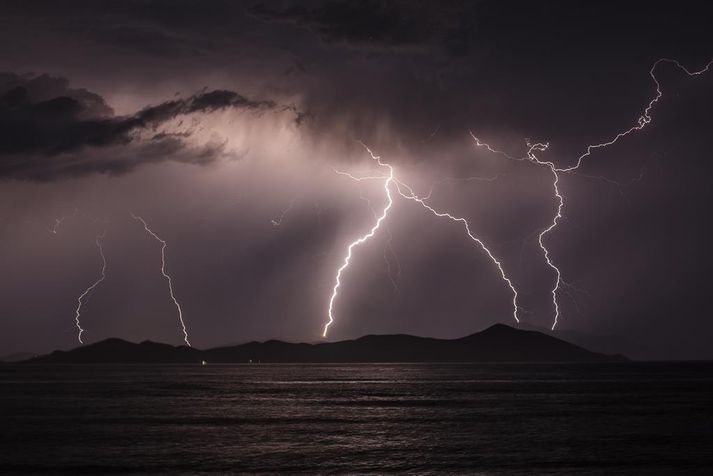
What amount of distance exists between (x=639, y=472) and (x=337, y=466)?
13105 millimetres

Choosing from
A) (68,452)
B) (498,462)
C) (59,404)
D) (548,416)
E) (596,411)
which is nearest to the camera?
(498,462)

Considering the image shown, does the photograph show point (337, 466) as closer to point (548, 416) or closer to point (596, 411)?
point (548, 416)

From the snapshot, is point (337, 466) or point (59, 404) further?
point (59, 404)

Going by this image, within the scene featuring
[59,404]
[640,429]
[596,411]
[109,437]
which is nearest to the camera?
[109,437]

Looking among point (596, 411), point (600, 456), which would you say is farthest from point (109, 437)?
point (596, 411)

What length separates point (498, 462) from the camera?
1564 inches

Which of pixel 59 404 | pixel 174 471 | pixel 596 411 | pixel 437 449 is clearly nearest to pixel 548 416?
pixel 596 411

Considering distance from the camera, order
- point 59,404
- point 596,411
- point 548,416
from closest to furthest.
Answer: point 548,416 → point 596,411 → point 59,404

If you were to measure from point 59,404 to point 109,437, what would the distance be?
3259 cm

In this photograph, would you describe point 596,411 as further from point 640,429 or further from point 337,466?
point 337,466

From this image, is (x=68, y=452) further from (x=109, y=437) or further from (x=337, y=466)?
(x=337, y=466)

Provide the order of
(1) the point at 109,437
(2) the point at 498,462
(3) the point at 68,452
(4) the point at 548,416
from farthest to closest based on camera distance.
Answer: (4) the point at 548,416
(1) the point at 109,437
(3) the point at 68,452
(2) the point at 498,462

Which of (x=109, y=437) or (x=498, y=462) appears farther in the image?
(x=109, y=437)

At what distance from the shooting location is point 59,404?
79.4m
